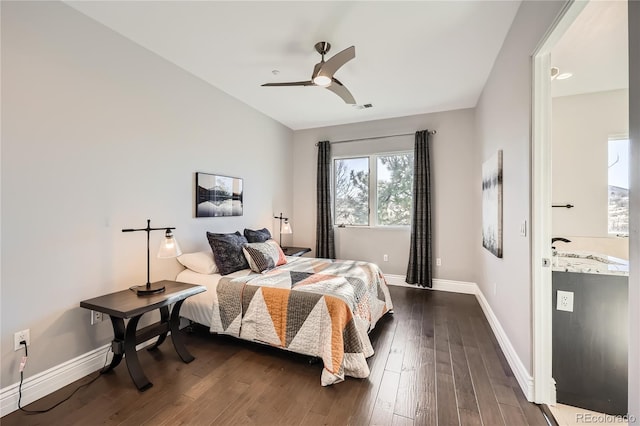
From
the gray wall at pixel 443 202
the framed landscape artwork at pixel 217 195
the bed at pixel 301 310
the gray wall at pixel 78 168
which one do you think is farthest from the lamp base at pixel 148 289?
the gray wall at pixel 443 202

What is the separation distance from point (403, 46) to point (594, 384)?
2890 millimetres

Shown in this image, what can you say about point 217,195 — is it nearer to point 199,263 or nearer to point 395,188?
point 199,263

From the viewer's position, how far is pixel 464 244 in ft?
13.5

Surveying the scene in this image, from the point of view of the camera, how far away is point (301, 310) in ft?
7.23

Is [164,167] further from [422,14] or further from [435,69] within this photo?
[435,69]

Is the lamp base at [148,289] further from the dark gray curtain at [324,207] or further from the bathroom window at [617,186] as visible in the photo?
the bathroom window at [617,186]

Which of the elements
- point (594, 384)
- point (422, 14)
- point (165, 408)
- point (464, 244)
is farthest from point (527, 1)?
point (165, 408)

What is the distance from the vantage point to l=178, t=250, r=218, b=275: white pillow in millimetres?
2787

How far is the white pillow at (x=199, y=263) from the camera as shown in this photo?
2787mm

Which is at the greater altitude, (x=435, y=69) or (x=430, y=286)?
(x=435, y=69)

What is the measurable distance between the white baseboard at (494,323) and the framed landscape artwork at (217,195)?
8.93 feet

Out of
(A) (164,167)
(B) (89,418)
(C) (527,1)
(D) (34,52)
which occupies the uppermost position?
(C) (527,1)

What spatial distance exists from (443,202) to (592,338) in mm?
2705

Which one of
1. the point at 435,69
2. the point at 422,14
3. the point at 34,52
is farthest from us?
the point at 435,69
